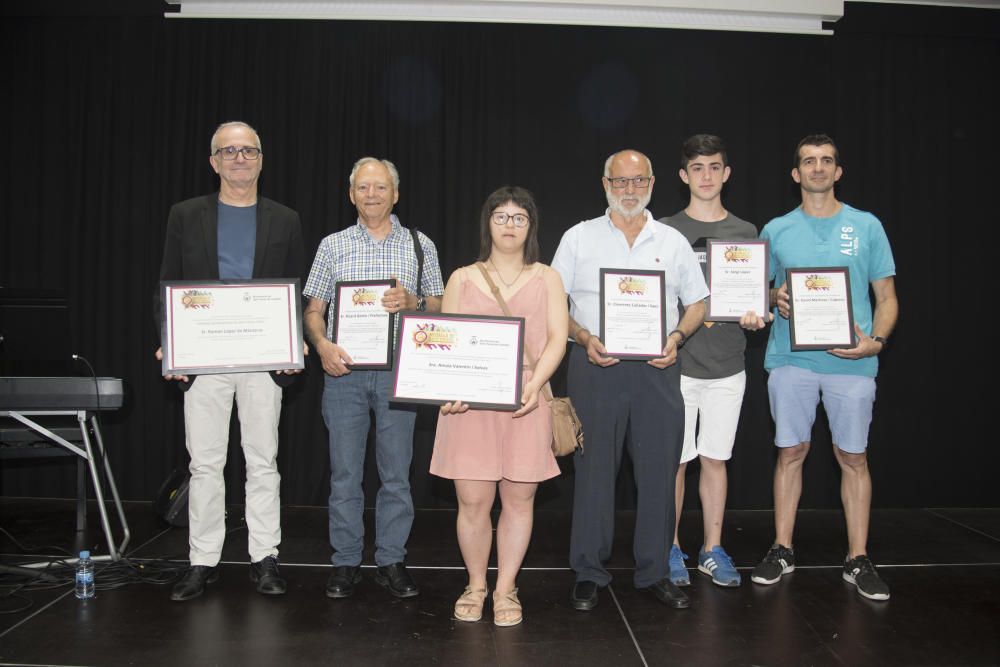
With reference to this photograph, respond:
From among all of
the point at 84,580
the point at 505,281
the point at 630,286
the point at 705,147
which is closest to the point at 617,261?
the point at 630,286

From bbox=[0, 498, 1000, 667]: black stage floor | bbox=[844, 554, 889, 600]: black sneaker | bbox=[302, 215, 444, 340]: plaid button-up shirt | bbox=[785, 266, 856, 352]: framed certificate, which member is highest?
bbox=[302, 215, 444, 340]: plaid button-up shirt

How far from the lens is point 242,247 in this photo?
3193mm

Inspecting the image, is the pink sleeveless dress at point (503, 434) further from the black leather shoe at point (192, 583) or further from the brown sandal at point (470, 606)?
the black leather shoe at point (192, 583)

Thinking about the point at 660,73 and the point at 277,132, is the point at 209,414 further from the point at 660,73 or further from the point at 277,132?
the point at 660,73

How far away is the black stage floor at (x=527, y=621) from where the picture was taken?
8.73ft

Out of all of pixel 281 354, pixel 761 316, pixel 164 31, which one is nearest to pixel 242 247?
pixel 281 354

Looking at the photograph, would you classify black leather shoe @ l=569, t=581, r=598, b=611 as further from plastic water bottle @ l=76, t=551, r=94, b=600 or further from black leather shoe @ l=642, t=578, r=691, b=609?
plastic water bottle @ l=76, t=551, r=94, b=600

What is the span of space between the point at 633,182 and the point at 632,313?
0.54 m

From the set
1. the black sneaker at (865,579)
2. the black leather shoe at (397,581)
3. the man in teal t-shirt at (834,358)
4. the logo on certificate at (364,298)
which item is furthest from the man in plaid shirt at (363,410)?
the black sneaker at (865,579)

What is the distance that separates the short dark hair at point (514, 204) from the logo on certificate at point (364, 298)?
1.67 ft

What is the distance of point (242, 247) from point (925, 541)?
4046 millimetres

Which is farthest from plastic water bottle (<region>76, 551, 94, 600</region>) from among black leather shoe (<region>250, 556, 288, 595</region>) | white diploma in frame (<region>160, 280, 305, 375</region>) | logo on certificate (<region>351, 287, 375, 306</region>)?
logo on certificate (<region>351, 287, 375, 306</region>)

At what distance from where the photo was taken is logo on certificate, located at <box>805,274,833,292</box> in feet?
10.9

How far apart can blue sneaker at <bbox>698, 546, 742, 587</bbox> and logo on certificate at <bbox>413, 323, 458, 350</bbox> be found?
171 cm
